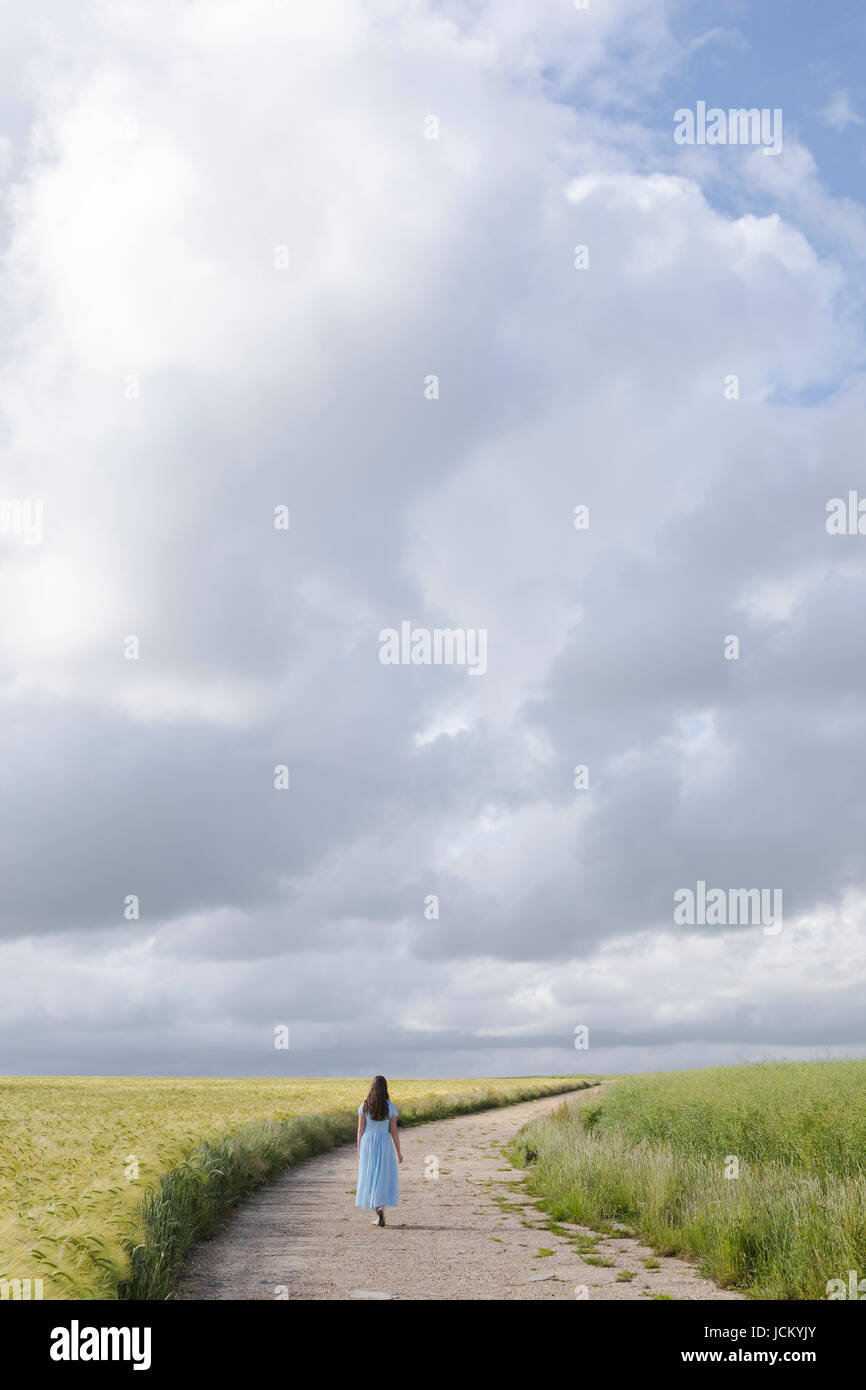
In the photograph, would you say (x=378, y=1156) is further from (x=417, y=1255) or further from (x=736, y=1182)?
(x=736, y=1182)

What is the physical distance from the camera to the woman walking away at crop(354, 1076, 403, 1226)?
13.6m

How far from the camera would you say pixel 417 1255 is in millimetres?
11297

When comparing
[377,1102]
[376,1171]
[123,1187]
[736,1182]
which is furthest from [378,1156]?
[736,1182]

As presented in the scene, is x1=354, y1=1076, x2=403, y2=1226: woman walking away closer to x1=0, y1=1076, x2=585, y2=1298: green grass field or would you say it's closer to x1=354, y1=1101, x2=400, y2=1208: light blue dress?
x1=354, y1=1101, x2=400, y2=1208: light blue dress

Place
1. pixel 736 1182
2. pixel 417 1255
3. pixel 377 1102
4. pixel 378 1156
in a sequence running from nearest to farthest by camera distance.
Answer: pixel 417 1255
pixel 736 1182
pixel 378 1156
pixel 377 1102

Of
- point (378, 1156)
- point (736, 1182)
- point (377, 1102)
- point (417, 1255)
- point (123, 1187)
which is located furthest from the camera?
point (377, 1102)

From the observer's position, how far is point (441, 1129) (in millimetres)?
34406

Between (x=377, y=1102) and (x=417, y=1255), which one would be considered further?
(x=377, y=1102)

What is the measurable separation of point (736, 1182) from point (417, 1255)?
4400mm

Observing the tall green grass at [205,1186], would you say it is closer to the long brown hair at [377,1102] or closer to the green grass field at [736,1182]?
the long brown hair at [377,1102]
